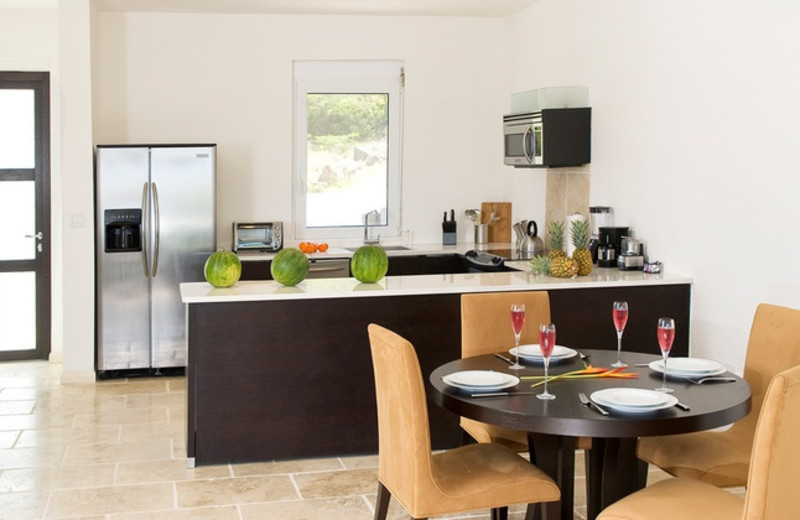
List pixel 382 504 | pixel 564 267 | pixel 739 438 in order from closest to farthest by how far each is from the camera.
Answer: pixel 382 504 < pixel 739 438 < pixel 564 267

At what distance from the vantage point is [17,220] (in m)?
7.68

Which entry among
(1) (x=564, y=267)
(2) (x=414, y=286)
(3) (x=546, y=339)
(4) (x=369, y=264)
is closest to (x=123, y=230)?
(4) (x=369, y=264)

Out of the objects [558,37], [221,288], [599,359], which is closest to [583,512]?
[599,359]

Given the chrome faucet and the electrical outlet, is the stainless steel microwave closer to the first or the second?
the chrome faucet

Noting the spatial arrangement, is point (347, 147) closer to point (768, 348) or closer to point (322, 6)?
point (322, 6)

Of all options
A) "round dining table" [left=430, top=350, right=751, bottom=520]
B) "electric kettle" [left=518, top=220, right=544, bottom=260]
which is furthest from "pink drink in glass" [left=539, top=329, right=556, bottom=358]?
"electric kettle" [left=518, top=220, right=544, bottom=260]

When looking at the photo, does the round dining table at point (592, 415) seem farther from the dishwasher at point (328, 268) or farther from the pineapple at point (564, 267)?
the dishwasher at point (328, 268)

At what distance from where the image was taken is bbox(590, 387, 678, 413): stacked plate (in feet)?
9.86

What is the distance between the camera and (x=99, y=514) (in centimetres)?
422

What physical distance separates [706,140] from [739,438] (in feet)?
6.24

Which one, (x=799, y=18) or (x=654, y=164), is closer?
(x=799, y=18)

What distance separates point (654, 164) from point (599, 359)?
2.05m

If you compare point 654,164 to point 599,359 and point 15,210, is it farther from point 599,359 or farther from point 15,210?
point 15,210

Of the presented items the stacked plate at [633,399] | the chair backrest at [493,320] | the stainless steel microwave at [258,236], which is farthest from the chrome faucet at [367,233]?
the stacked plate at [633,399]
